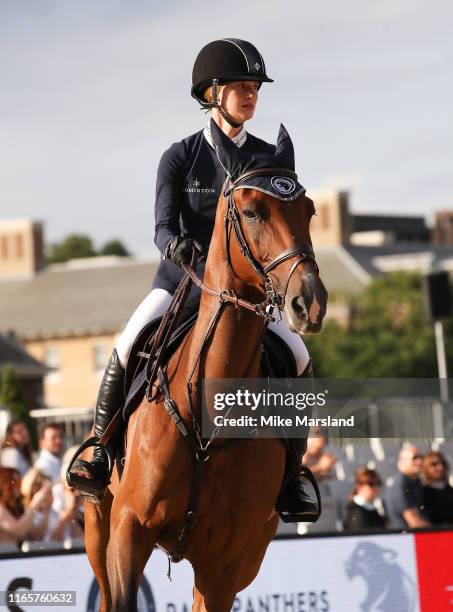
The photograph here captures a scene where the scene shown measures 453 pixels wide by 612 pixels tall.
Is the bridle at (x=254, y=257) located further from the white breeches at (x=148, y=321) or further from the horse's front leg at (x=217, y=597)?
the horse's front leg at (x=217, y=597)

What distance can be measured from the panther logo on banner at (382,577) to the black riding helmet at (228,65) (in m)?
4.22

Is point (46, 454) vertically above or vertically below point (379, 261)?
below

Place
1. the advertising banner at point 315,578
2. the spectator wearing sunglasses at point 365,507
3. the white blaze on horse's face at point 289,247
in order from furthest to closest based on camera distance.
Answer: the spectator wearing sunglasses at point 365,507
the advertising banner at point 315,578
the white blaze on horse's face at point 289,247

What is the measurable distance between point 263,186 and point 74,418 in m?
21.2

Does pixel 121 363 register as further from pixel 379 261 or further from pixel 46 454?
pixel 379 261

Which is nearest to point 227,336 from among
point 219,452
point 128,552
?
point 219,452

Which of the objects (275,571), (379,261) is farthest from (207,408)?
(379,261)

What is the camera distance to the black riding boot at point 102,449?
7875mm

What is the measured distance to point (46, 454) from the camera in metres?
13.2

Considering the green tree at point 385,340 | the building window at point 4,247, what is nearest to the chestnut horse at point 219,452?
the green tree at point 385,340

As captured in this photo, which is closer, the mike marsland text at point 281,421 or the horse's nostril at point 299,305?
the horse's nostril at point 299,305

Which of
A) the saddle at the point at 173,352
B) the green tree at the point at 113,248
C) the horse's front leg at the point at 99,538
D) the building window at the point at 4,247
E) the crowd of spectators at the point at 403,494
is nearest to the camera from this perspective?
the saddle at the point at 173,352

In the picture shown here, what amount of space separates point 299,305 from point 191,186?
1621 mm

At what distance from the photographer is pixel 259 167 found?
6.82m
